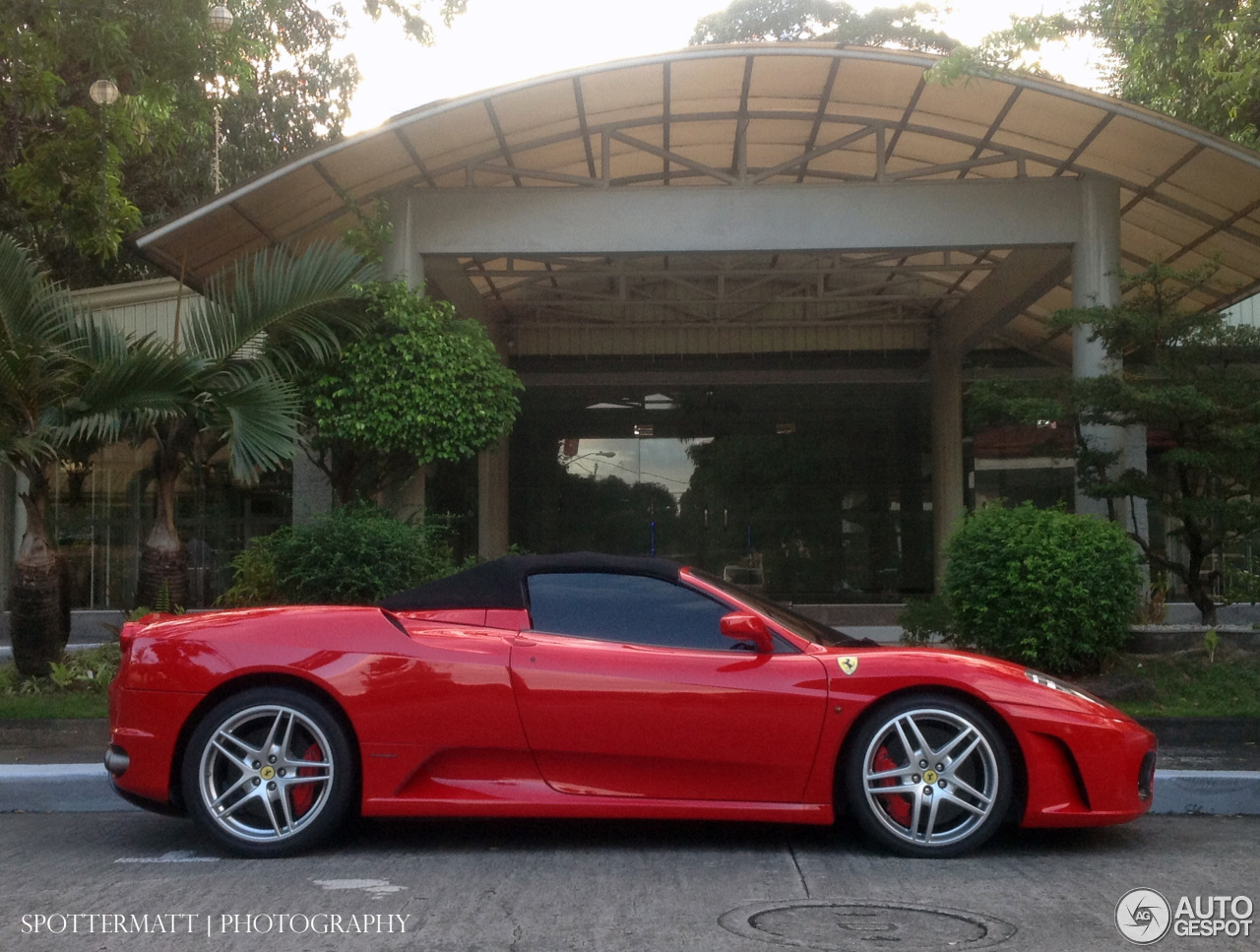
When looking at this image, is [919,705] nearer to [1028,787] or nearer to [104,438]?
[1028,787]

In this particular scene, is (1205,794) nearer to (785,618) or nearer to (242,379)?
(785,618)

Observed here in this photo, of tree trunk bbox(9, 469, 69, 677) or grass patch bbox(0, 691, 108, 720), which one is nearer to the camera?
grass patch bbox(0, 691, 108, 720)

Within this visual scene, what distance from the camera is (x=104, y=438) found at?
395 inches

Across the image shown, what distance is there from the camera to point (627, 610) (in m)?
5.58

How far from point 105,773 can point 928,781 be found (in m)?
4.13

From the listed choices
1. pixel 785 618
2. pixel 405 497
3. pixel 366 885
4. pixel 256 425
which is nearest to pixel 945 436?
pixel 405 497

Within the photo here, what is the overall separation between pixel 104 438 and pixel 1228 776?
26.8 feet

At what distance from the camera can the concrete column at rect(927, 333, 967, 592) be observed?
2189 cm

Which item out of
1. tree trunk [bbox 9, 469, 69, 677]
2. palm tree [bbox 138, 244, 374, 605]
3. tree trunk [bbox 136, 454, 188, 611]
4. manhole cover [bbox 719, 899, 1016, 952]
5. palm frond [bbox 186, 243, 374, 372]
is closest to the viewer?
manhole cover [bbox 719, 899, 1016, 952]

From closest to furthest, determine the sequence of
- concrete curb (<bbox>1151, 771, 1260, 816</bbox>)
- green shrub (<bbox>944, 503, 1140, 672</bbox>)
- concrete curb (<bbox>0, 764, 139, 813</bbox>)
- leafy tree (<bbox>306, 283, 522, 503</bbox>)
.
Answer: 1. concrete curb (<bbox>1151, 771, 1260, 816</bbox>)
2. concrete curb (<bbox>0, 764, 139, 813</bbox>)
3. green shrub (<bbox>944, 503, 1140, 672</bbox>)
4. leafy tree (<bbox>306, 283, 522, 503</bbox>)

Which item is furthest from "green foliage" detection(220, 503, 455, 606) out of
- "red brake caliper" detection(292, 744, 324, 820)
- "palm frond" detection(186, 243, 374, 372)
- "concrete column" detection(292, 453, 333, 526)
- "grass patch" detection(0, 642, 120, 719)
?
"red brake caliper" detection(292, 744, 324, 820)

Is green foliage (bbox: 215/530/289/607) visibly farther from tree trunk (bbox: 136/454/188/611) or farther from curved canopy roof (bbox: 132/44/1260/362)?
curved canopy roof (bbox: 132/44/1260/362)

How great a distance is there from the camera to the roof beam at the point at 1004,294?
615 inches

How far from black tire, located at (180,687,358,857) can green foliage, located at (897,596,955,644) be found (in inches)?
250
